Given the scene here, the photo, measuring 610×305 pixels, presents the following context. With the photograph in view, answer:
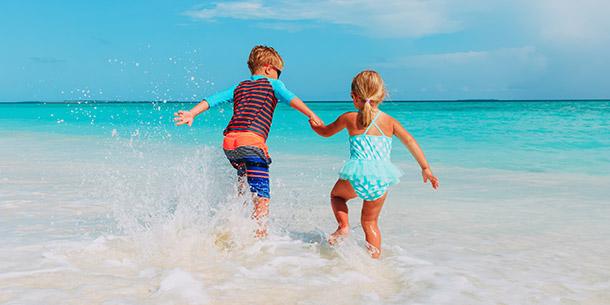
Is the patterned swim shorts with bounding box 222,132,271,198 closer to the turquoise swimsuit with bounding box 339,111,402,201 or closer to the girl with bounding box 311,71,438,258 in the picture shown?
the girl with bounding box 311,71,438,258

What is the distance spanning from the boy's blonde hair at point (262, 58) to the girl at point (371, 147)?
0.87 m

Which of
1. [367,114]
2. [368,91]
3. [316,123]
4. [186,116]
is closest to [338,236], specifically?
[316,123]

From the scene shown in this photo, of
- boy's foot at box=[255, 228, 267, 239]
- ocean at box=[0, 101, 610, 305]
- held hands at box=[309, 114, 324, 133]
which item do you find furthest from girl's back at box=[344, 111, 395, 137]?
boy's foot at box=[255, 228, 267, 239]

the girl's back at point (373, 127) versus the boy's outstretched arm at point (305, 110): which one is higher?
the boy's outstretched arm at point (305, 110)

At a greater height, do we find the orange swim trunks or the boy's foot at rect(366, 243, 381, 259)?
the orange swim trunks

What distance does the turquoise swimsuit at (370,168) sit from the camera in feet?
12.8

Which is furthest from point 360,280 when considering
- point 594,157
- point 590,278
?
point 594,157

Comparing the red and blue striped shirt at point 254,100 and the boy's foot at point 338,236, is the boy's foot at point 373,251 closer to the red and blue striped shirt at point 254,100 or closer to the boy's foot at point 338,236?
the boy's foot at point 338,236

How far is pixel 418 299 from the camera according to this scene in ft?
10.5

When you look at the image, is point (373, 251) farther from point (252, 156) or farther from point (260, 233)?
point (252, 156)

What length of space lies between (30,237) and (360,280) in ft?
8.88

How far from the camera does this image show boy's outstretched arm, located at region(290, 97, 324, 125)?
4.21 metres

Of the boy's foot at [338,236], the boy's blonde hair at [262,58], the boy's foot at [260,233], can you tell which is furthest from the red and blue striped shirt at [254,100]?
the boy's foot at [338,236]

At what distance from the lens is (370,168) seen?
3.92 metres
